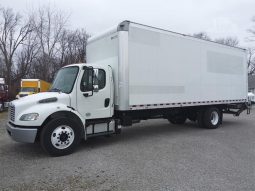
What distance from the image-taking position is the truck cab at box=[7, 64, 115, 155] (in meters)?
6.25

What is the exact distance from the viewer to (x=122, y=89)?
750cm

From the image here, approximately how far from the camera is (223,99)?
35.7 ft

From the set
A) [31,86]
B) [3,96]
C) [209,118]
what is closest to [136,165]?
[209,118]

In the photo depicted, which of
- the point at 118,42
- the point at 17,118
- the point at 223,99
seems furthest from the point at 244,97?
the point at 17,118

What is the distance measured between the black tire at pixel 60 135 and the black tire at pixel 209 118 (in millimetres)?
5874

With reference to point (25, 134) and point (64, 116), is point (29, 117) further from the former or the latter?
point (64, 116)

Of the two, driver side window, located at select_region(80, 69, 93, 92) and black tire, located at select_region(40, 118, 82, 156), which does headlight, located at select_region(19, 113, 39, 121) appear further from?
driver side window, located at select_region(80, 69, 93, 92)

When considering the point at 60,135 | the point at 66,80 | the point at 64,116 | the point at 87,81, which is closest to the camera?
the point at 60,135

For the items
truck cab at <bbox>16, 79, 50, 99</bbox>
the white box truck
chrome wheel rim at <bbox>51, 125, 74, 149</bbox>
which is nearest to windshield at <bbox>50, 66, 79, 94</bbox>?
the white box truck

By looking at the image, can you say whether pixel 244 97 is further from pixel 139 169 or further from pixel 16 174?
pixel 16 174

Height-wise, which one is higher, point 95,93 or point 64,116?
point 95,93

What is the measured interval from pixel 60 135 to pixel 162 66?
4.14 meters

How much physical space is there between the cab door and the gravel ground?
1.08 metres

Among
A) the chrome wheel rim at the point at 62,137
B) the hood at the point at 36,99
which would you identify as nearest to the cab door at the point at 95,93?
the hood at the point at 36,99
